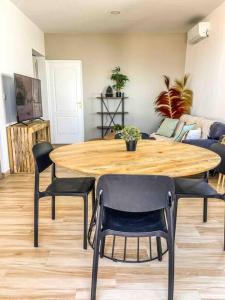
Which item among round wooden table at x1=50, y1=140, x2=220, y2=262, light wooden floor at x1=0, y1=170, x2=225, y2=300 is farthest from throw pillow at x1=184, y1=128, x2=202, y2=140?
round wooden table at x1=50, y1=140, x2=220, y2=262

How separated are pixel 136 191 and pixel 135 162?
0.38 m

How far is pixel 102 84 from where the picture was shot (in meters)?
6.19

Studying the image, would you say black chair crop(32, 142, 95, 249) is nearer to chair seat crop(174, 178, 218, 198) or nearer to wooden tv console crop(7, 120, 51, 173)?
chair seat crop(174, 178, 218, 198)

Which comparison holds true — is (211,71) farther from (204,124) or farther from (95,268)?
(95,268)

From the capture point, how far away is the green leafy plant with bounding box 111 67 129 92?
5934mm

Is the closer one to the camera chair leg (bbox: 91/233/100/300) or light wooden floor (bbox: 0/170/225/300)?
chair leg (bbox: 91/233/100/300)

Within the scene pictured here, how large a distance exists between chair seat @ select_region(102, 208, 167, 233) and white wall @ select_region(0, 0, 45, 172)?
2.68 metres

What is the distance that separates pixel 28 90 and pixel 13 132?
34.1 inches

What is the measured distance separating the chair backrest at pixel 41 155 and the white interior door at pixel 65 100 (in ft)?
13.9

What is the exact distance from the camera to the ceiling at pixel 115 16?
13.2ft

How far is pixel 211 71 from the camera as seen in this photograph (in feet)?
14.9

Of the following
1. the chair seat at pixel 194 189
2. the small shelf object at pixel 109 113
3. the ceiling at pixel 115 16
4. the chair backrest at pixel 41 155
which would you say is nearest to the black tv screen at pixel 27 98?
the ceiling at pixel 115 16


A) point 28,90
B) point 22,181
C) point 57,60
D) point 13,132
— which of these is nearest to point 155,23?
point 57,60

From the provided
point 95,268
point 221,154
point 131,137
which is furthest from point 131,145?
point 95,268
